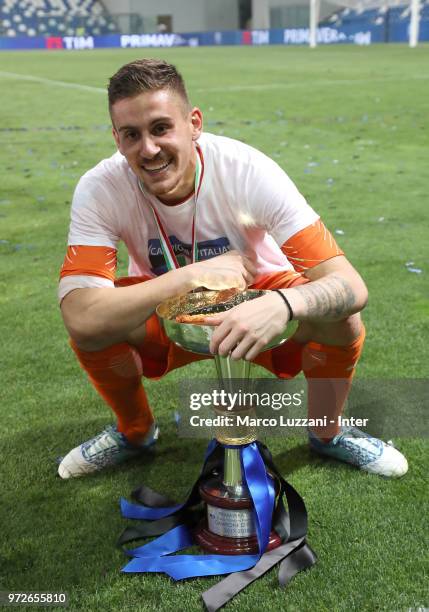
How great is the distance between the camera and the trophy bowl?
2.13 metres

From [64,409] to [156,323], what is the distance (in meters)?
0.82

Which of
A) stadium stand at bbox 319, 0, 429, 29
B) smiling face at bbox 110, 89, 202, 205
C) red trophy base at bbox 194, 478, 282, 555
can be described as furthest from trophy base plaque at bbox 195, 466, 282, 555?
stadium stand at bbox 319, 0, 429, 29

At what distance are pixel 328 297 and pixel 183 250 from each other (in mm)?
651

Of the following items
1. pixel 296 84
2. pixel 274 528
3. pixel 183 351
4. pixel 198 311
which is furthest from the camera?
pixel 296 84

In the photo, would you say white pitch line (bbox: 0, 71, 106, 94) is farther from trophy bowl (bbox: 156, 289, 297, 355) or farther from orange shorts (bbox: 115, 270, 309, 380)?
trophy bowl (bbox: 156, 289, 297, 355)

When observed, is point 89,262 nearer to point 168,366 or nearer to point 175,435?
point 168,366

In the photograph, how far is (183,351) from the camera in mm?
2836

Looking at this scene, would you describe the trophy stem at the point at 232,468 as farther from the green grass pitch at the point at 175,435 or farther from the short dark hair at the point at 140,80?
the short dark hair at the point at 140,80

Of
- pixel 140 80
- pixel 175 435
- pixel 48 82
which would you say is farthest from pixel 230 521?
pixel 48 82

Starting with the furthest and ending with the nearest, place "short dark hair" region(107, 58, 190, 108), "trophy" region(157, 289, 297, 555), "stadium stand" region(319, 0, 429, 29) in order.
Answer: "stadium stand" region(319, 0, 429, 29)
"short dark hair" region(107, 58, 190, 108)
"trophy" region(157, 289, 297, 555)

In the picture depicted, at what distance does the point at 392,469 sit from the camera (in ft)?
9.00

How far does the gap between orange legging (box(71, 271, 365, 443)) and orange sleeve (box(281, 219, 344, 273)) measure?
9.3 inches

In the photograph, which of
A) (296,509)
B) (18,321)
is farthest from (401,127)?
(296,509)

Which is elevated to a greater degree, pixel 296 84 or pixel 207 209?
pixel 207 209
